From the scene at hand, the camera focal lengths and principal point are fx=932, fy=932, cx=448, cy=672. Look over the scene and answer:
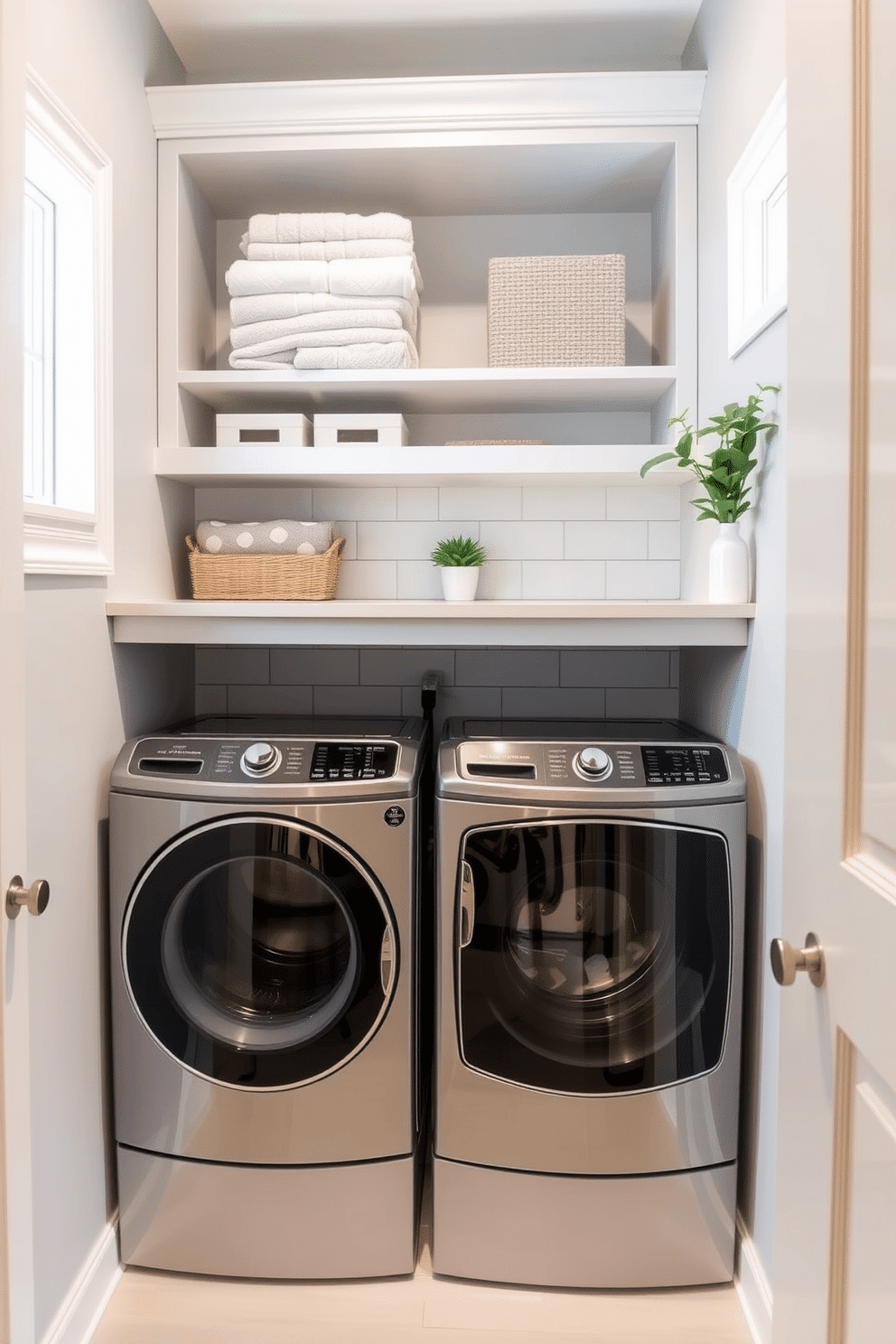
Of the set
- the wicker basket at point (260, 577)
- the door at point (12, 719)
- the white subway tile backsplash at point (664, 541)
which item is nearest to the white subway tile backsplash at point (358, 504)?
the wicker basket at point (260, 577)

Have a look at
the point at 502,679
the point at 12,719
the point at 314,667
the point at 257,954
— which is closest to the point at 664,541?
the point at 502,679

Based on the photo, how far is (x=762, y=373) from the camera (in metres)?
1.69

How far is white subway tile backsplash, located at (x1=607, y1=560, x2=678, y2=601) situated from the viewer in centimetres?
246

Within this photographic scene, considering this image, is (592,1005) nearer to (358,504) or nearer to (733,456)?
(733,456)

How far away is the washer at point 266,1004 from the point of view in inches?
68.6

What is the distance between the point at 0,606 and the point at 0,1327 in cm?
77

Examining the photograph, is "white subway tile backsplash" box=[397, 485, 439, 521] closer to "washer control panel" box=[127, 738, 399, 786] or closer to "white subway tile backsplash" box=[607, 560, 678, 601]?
"white subway tile backsplash" box=[607, 560, 678, 601]

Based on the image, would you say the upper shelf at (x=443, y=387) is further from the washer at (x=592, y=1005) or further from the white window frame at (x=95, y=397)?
the washer at (x=592, y=1005)

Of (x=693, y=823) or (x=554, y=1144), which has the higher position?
(x=693, y=823)

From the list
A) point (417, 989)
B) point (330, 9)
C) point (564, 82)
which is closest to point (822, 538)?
point (417, 989)

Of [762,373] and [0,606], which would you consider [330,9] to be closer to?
[762,373]

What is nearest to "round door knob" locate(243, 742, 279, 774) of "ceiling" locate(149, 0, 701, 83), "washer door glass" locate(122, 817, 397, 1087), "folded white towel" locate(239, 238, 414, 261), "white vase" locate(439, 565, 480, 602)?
"washer door glass" locate(122, 817, 397, 1087)

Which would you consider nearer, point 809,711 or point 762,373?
point 809,711

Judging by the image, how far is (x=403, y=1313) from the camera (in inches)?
69.1
